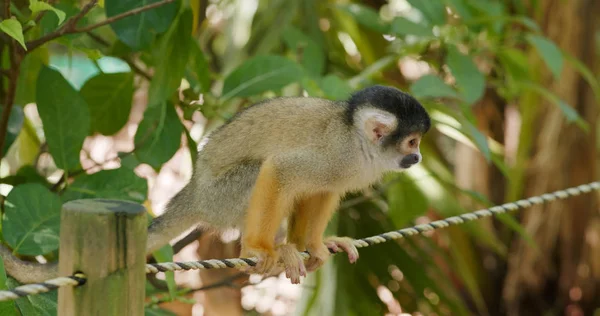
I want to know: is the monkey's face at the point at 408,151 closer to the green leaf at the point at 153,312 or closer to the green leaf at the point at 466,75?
the green leaf at the point at 466,75

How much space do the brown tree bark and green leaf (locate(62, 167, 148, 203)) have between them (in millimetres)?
3010

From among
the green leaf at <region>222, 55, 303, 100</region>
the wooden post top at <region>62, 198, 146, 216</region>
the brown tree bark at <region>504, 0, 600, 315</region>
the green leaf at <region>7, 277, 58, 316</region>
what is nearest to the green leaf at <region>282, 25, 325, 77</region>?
the green leaf at <region>222, 55, 303, 100</region>

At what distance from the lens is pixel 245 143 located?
2.30 meters

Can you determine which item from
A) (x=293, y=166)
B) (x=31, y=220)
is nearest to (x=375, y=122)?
(x=293, y=166)

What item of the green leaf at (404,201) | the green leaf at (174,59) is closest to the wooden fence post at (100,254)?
the green leaf at (174,59)

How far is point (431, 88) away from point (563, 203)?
104 inches

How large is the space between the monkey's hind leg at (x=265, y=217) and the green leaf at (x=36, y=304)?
544 mm

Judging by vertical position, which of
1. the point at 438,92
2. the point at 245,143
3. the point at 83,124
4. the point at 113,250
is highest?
the point at 113,250

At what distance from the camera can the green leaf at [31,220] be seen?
180cm

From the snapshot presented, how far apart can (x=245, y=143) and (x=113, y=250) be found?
1092 millimetres

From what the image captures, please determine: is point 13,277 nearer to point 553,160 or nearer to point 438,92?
point 438,92

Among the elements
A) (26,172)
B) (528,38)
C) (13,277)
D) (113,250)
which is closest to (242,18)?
(528,38)

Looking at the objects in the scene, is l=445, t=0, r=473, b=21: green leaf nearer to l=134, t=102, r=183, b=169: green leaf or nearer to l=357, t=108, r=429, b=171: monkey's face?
l=357, t=108, r=429, b=171: monkey's face

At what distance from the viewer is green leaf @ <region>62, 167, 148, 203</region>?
2.13 meters
